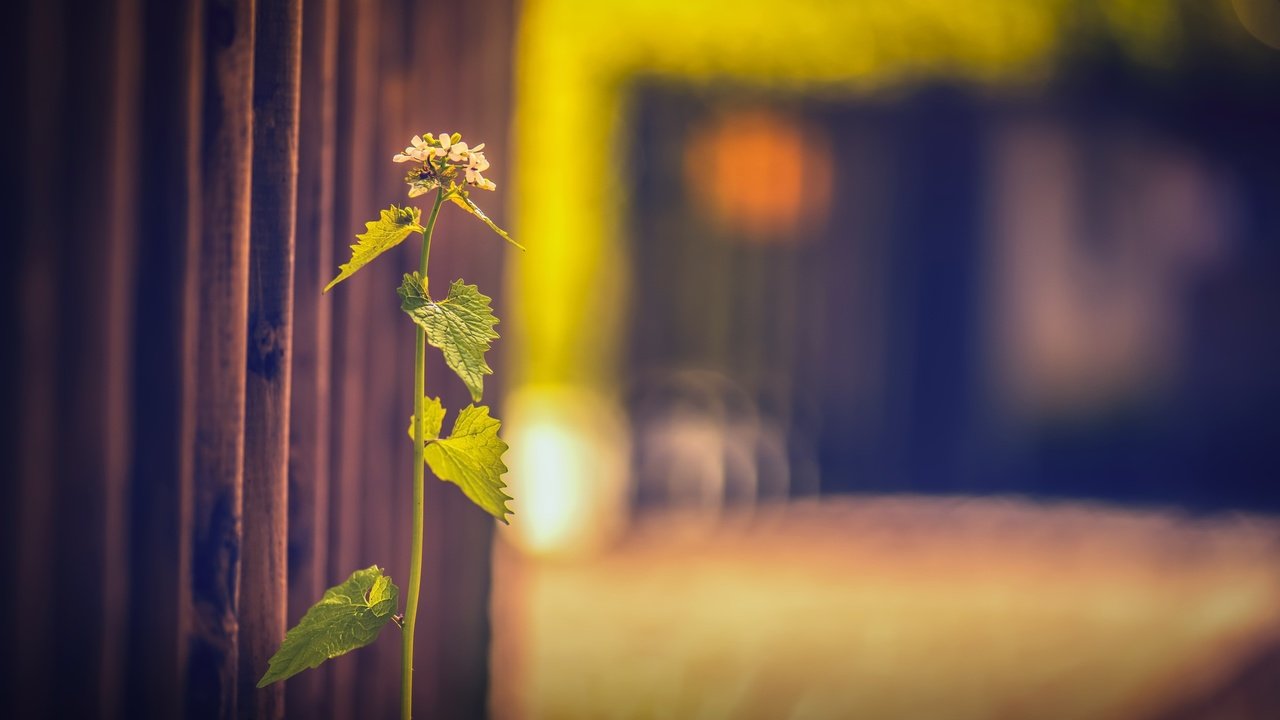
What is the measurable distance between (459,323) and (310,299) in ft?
2.24

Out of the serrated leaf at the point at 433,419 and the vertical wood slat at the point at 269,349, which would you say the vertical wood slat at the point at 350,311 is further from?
the serrated leaf at the point at 433,419

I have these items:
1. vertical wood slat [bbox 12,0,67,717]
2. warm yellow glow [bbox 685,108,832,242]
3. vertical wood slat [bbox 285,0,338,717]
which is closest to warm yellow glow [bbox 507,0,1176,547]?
warm yellow glow [bbox 685,108,832,242]

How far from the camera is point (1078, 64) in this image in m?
8.39

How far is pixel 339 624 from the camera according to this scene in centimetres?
164

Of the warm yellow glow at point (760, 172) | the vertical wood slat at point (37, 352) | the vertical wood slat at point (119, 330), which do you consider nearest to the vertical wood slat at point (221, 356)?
the vertical wood slat at point (119, 330)

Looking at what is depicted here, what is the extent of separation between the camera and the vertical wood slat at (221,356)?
6.22 feet

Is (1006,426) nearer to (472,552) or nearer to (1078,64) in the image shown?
(1078,64)

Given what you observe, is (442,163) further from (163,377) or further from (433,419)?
(163,377)

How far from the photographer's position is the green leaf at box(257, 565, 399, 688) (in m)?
1.56

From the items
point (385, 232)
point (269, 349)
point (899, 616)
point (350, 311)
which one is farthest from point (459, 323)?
point (899, 616)

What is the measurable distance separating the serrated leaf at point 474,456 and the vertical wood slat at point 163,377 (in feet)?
1.79

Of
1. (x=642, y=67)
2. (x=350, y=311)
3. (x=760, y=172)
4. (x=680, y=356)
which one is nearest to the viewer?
(x=350, y=311)

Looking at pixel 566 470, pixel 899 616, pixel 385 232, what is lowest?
pixel 899 616

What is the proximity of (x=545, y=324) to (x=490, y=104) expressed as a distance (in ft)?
23.0
